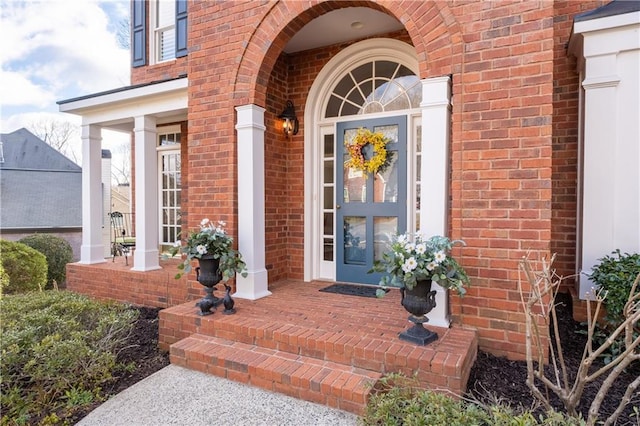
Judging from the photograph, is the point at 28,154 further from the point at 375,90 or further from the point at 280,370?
the point at 280,370

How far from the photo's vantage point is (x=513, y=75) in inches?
109

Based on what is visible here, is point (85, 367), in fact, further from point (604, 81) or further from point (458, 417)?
point (604, 81)

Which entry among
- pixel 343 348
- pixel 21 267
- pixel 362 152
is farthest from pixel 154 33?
pixel 343 348

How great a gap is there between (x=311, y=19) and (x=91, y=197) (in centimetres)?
452

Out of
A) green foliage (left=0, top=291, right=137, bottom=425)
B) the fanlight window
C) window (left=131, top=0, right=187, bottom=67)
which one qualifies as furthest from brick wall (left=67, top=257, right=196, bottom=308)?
window (left=131, top=0, right=187, bottom=67)

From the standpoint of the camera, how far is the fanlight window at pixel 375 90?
4289 millimetres

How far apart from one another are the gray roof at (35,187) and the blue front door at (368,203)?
9932 mm

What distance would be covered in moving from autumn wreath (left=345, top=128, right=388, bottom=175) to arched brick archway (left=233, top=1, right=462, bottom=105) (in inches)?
48.8

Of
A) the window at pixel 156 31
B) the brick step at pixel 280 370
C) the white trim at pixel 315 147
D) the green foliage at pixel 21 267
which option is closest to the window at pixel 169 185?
the window at pixel 156 31

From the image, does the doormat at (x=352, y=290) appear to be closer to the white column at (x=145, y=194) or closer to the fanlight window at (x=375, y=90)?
the fanlight window at (x=375, y=90)

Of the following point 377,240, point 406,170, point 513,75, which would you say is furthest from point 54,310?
point 513,75

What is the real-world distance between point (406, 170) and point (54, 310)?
384cm

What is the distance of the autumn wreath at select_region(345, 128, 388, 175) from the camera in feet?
14.3

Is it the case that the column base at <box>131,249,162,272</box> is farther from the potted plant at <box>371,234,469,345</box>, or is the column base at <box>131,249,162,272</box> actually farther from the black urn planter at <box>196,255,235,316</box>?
the potted plant at <box>371,234,469,345</box>
